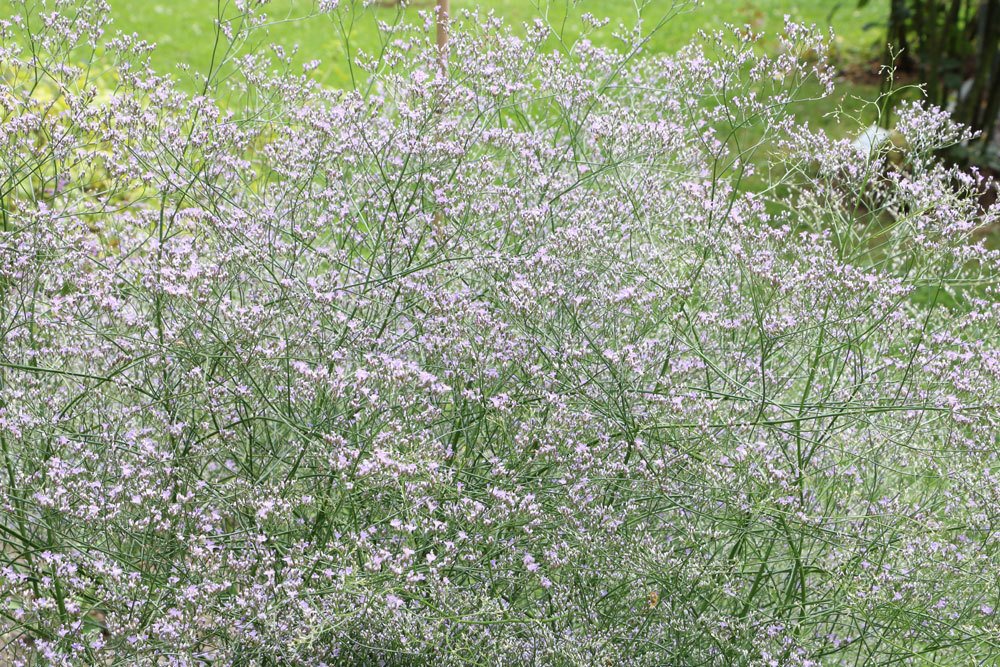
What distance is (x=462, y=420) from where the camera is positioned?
11.4ft

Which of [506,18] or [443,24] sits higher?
[506,18]

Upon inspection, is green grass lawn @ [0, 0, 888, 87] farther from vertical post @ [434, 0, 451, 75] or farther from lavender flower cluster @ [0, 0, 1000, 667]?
lavender flower cluster @ [0, 0, 1000, 667]

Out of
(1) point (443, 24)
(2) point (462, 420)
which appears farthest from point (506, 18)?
(2) point (462, 420)

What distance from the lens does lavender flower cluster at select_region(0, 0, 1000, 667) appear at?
2947 millimetres

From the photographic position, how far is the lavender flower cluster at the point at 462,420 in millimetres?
2947

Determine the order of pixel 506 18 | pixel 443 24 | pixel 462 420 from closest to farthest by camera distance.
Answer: pixel 462 420, pixel 443 24, pixel 506 18

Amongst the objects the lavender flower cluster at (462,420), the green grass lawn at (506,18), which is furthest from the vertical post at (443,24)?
the green grass lawn at (506,18)

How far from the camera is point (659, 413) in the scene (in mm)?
Result: 3318

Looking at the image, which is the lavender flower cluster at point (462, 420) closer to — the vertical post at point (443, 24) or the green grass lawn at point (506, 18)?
the vertical post at point (443, 24)

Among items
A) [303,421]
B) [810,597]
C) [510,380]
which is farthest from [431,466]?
[810,597]

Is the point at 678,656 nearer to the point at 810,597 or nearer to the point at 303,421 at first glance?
the point at 810,597

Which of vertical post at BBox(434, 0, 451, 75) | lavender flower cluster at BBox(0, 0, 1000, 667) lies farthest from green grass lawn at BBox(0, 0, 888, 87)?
lavender flower cluster at BBox(0, 0, 1000, 667)

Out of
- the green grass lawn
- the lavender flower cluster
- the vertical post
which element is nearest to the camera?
the lavender flower cluster

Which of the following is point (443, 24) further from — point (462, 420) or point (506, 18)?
point (506, 18)
